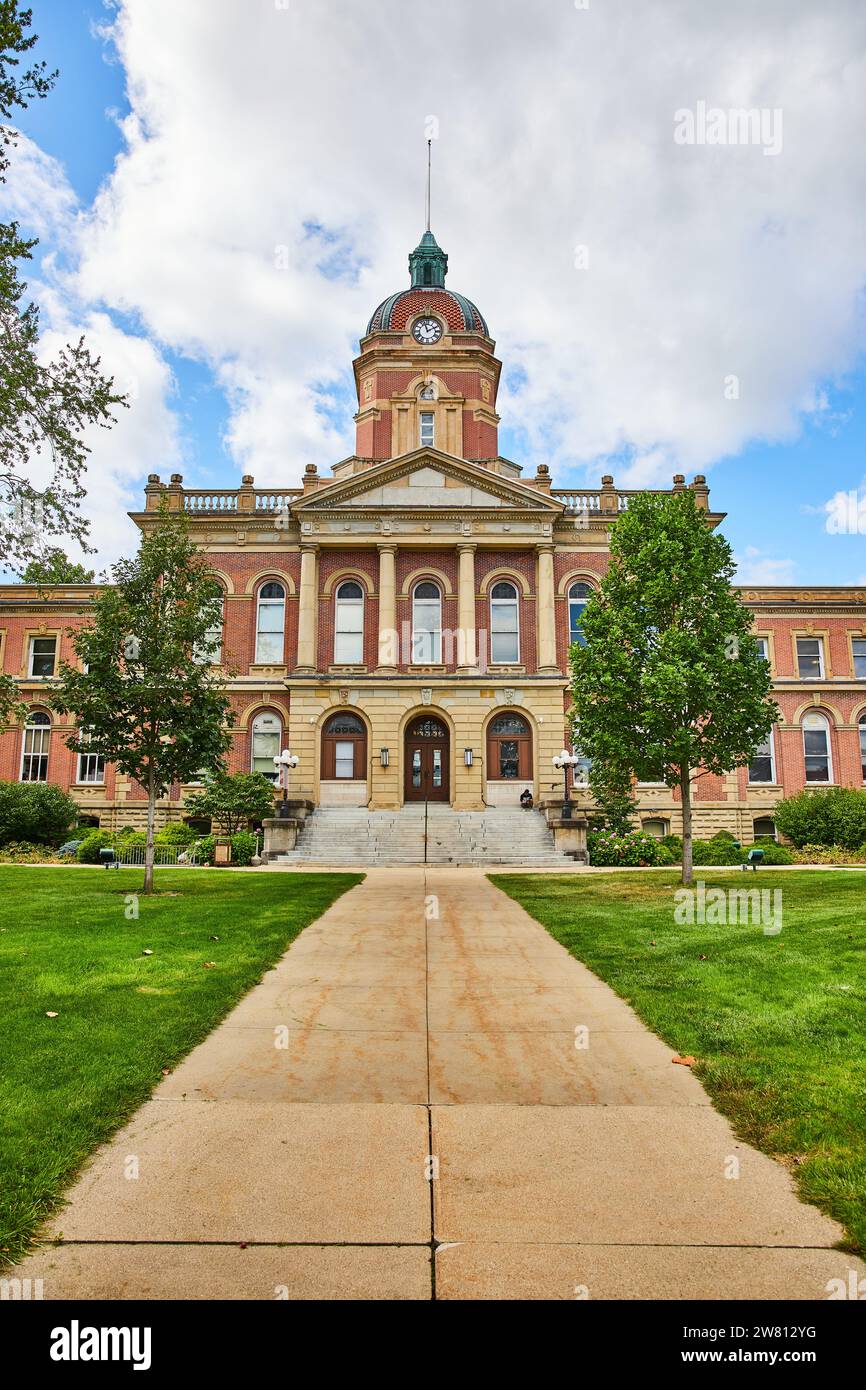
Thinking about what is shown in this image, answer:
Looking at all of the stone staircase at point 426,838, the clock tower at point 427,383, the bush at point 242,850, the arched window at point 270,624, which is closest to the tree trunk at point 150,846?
the bush at point 242,850

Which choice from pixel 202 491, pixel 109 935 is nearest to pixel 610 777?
pixel 109 935

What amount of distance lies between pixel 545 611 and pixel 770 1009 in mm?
A: 28758

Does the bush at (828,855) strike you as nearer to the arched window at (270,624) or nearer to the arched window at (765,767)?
the arched window at (765,767)

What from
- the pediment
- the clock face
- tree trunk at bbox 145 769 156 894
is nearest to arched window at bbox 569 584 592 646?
the pediment

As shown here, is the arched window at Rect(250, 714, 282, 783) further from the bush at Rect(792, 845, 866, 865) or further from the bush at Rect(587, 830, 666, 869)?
the bush at Rect(792, 845, 866, 865)

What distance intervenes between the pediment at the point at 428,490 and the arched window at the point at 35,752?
14.8m

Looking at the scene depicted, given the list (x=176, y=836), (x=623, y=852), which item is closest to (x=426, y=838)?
(x=623, y=852)

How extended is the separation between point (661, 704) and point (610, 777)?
2.37 metres

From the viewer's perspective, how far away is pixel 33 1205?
3957 millimetres

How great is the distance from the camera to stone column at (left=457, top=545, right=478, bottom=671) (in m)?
35.3

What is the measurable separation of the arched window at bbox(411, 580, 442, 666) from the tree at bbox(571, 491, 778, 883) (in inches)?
640

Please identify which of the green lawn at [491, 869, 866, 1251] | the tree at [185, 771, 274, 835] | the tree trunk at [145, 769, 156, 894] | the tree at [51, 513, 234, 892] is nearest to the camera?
the green lawn at [491, 869, 866, 1251]

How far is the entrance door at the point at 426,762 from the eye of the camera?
3525 cm
